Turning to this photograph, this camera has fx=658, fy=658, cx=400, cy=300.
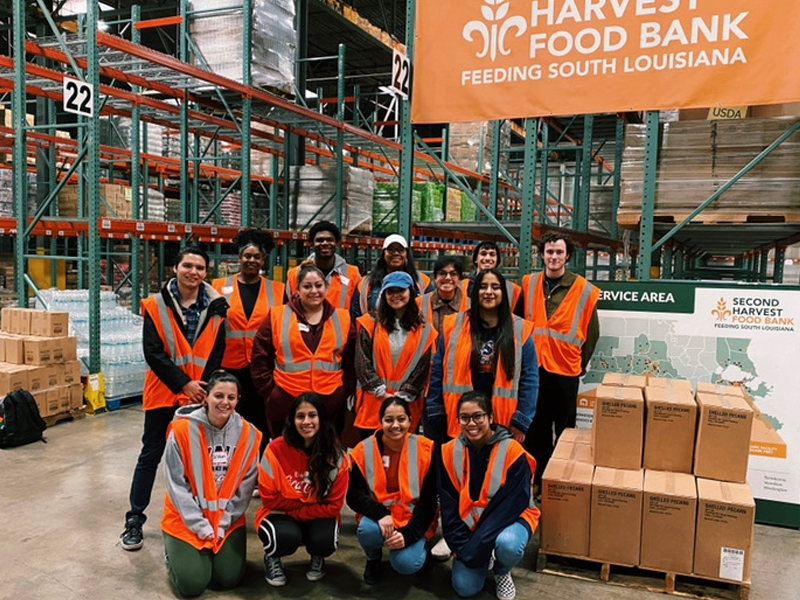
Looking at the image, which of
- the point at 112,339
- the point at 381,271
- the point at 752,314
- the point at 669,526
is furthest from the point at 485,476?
the point at 112,339

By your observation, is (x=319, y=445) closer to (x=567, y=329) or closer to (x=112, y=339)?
(x=567, y=329)

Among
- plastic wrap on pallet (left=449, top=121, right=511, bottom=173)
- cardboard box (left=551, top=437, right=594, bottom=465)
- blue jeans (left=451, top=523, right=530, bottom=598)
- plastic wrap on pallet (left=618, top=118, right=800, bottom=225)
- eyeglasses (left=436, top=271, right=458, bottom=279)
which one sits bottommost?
blue jeans (left=451, top=523, right=530, bottom=598)

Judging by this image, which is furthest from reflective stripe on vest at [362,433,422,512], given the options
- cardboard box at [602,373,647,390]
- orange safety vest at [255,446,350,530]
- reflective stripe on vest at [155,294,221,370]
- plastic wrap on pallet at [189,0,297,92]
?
plastic wrap on pallet at [189,0,297,92]

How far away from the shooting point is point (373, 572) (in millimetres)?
3756

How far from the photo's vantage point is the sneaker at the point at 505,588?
3588 millimetres

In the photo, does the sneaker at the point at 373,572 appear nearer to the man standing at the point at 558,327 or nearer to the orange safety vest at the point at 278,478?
the orange safety vest at the point at 278,478

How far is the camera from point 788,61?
14.7 ft

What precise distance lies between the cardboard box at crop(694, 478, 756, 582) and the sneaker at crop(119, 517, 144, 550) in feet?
10.9

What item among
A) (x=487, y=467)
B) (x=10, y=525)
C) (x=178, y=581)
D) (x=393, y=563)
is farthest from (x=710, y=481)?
(x=10, y=525)

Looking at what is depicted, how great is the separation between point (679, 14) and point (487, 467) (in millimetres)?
3467

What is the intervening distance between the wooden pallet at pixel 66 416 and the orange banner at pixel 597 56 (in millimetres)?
4758

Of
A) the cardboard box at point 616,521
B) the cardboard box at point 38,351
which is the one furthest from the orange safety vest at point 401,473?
the cardboard box at point 38,351

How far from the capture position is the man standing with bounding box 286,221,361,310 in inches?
195

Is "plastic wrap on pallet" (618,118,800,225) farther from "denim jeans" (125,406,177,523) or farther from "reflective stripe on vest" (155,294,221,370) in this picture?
"denim jeans" (125,406,177,523)
